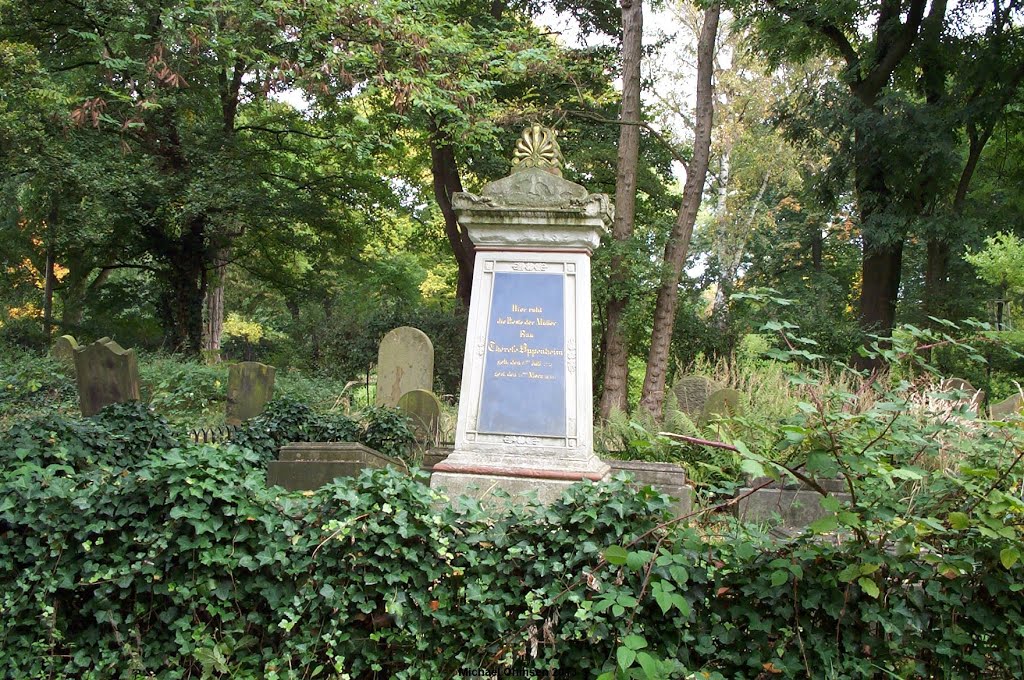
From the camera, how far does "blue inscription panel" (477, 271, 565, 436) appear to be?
22.5 ft

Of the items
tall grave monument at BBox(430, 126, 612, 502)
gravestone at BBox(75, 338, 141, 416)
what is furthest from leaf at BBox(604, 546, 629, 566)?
gravestone at BBox(75, 338, 141, 416)

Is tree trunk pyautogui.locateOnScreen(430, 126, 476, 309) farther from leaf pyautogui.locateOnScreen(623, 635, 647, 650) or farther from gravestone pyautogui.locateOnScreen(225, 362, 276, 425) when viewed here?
leaf pyautogui.locateOnScreen(623, 635, 647, 650)

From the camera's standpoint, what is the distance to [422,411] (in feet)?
35.4

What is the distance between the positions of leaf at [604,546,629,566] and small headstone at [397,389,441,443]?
299 inches

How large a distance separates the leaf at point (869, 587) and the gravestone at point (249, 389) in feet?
31.9

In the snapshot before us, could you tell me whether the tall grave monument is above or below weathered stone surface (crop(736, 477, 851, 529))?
above

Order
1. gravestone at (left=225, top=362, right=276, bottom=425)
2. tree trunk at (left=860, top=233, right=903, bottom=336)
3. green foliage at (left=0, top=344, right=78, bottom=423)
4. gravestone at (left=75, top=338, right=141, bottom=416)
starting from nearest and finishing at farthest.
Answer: gravestone at (left=75, top=338, right=141, bottom=416) → gravestone at (left=225, top=362, right=276, bottom=425) → green foliage at (left=0, top=344, right=78, bottom=423) → tree trunk at (left=860, top=233, right=903, bottom=336)

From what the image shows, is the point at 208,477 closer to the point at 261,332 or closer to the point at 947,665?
the point at 947,665

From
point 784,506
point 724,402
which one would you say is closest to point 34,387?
point 724,402

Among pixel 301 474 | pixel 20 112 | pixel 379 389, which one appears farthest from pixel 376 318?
pixel 301 474

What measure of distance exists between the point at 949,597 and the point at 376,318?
17.5 metres

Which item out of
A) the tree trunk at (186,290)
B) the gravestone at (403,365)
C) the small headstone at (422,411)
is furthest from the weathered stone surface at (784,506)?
the tree trunk at (186,290)

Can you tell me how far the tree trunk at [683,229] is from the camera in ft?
47.0

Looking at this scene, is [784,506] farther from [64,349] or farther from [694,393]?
[64,349]
